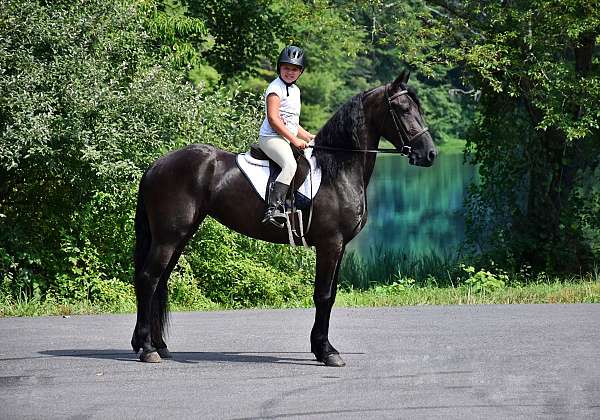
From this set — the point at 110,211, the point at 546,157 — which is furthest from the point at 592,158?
the point at 110,211

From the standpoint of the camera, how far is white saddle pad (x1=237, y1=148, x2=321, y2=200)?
10.3 m

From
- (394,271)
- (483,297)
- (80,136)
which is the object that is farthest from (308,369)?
(394,271)

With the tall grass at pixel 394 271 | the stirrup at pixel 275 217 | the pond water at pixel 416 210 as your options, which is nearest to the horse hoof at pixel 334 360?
the stirrup at pixel 275 217

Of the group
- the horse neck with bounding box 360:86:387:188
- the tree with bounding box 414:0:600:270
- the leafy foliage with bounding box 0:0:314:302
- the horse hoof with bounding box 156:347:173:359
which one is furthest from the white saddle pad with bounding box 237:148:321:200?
the tree with bounding box 414:0:600:270

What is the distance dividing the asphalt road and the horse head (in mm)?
1802

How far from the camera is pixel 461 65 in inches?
856

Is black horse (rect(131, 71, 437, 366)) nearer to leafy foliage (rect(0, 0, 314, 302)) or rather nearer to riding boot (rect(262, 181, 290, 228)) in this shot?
riding boot (rect(262, 181, 290, 228))

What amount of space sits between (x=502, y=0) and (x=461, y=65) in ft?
4.63

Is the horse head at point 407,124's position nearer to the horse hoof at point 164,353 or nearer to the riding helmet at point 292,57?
the riding helmet at point 292,57

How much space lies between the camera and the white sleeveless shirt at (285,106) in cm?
1027

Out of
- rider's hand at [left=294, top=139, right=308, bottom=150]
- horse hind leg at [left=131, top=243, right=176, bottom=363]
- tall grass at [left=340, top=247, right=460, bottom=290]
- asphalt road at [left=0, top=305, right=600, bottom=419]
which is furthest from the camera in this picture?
tall grass at [left=340, top=247, right=460, bottom=290]

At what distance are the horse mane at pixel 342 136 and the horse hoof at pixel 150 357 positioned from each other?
2.14 metres

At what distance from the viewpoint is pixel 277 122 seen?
1014cm

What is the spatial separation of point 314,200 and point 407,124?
41.0 inches
